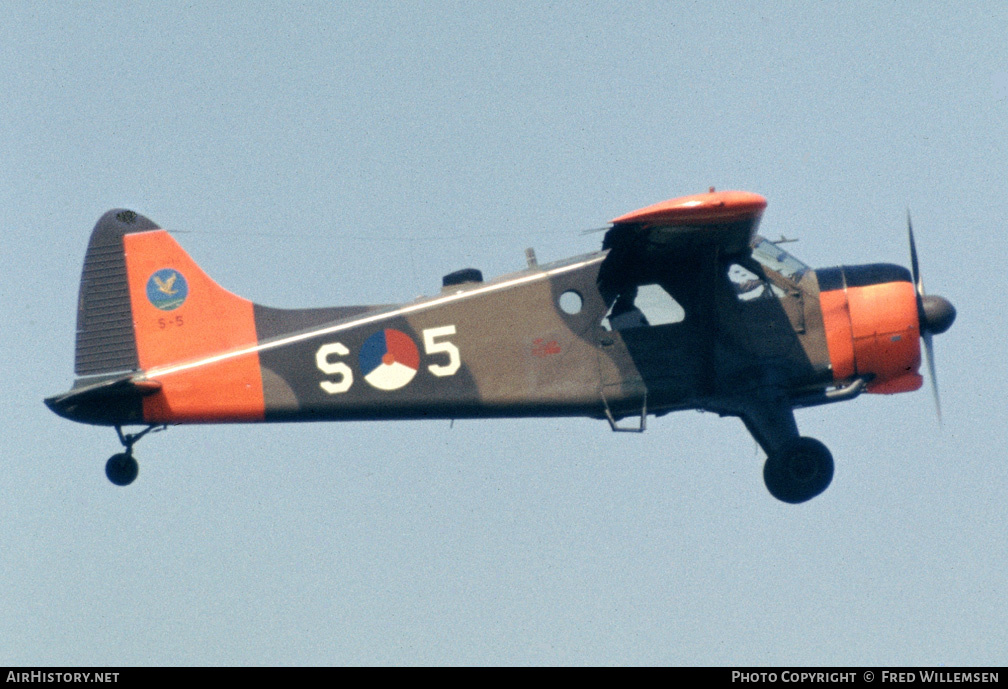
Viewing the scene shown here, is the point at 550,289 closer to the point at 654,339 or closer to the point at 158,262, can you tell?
the point at 654,339

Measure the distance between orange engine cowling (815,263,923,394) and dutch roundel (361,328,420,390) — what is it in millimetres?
4504

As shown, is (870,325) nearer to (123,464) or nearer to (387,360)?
(387,360)

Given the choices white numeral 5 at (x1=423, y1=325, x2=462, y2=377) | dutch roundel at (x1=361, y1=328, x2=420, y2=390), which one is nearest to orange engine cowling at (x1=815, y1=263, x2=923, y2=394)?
white numeral 5 at (x1=423, y1=325, x2=462, y2=377)

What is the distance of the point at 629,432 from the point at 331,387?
10.5ft

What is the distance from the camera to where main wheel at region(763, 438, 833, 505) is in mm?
15805

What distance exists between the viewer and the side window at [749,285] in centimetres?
1573

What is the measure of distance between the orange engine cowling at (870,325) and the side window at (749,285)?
57 centimetres

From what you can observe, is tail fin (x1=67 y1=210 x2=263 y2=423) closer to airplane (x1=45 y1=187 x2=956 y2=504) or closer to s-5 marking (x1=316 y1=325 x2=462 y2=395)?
airplane (x1=45 y1=187 x2=956 y2=504)

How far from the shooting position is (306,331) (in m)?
15.7

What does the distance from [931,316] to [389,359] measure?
19.6 feet

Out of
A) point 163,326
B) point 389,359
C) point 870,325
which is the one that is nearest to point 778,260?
point 870,325
